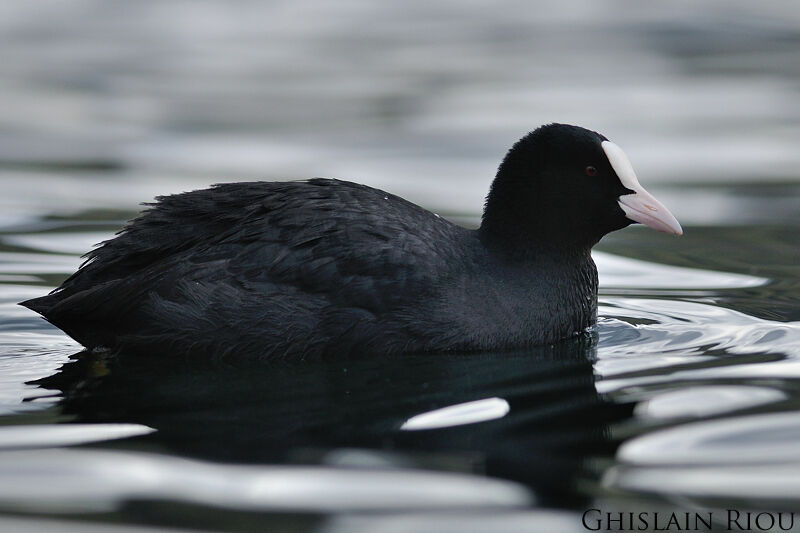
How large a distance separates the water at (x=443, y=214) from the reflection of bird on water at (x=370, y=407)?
17 mm

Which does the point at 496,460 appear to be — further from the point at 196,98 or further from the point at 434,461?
the point at 196,98

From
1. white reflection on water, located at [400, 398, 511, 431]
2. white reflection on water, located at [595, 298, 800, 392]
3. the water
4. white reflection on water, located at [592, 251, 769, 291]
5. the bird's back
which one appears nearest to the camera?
the water

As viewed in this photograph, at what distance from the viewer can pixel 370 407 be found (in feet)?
17.3

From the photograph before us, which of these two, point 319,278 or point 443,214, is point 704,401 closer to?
point 319,278

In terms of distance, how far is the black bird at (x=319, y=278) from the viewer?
19.6 ft

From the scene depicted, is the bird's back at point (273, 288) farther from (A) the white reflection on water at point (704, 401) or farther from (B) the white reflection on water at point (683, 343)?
(A) the white reflection on water at point (704, 401)

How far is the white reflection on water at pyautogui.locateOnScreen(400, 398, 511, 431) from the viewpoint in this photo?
5.02 m

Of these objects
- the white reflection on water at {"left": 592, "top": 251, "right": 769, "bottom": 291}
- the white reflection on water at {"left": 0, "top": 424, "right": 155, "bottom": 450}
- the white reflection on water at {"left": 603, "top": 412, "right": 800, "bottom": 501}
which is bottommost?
the white reflection on water at {"left": 603, "top": 412, "right": 800, "bottom": 501}

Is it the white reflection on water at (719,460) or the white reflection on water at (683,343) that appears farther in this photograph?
the white reflection on water at (683,343)

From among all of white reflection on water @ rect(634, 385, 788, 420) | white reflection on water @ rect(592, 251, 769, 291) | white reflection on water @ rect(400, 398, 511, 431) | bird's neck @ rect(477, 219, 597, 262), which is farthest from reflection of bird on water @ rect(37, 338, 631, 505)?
white reflection on water @ rect(592, 251, 769, 291)

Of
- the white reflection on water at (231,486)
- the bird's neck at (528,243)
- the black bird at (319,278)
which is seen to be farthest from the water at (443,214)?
the bird's neck at (528,243)

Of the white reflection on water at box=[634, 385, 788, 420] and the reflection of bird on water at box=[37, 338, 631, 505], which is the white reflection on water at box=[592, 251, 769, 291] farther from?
the white reflection on water at box=[634, 385, 788, 420]

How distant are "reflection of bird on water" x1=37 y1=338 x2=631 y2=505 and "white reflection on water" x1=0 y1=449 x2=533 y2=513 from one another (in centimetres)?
13

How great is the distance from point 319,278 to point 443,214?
11.6 ft
